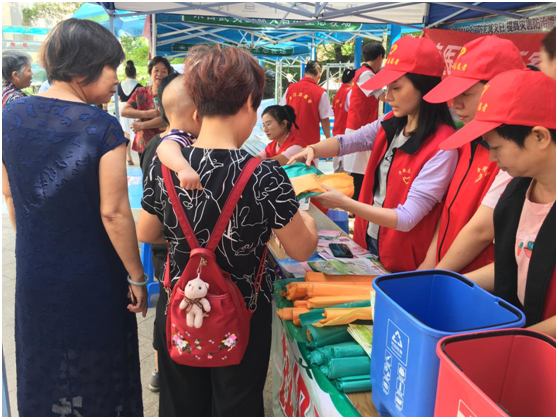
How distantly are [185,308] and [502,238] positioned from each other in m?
0.98

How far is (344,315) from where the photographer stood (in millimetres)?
1432

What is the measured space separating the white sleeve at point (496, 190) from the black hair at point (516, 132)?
1.34ft

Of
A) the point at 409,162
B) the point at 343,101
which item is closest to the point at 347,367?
the point at 409,162

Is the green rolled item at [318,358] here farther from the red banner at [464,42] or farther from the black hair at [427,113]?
the red banner at [464,42]

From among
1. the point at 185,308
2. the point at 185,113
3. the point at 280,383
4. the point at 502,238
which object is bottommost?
the point at 280,383

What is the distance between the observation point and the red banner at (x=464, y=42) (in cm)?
337

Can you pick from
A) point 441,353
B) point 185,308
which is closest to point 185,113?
point 185,308

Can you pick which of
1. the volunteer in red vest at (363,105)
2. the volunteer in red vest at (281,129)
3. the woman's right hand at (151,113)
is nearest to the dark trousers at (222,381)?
the volunteer in red vest at (281,129)

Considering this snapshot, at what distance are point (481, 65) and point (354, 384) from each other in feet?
3.91

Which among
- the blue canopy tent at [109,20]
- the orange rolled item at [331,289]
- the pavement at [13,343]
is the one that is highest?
the blue canopy tent at [109,20]

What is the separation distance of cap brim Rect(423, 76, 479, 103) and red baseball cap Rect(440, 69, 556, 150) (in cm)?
48

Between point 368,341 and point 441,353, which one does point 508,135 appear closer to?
point 441,353

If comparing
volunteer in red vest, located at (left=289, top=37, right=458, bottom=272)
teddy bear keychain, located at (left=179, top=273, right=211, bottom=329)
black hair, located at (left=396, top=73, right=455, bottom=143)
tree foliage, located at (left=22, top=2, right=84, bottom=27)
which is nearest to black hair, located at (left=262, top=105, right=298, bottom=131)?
volunteer in red vest, located at (left=289, top=37, right=458, bottom=272)

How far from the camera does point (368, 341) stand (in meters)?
1.36
